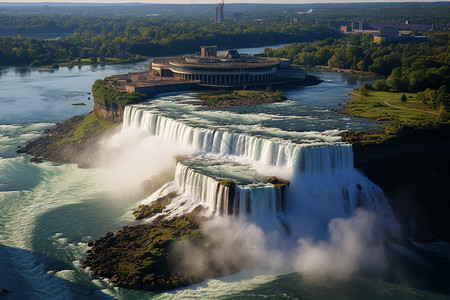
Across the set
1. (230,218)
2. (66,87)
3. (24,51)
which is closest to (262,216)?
(230,218)

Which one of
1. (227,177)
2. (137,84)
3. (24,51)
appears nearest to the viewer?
(227,177)

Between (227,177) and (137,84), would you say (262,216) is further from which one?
(137,84)

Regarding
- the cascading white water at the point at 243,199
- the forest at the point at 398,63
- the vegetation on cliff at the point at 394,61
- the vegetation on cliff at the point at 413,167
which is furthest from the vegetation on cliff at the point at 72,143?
the vegetation on cliff at the point at 394,61

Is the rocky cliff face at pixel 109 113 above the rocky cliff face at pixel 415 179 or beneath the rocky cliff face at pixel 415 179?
above

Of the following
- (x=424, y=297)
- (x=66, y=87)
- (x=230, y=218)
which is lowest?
(x=424, y=297)

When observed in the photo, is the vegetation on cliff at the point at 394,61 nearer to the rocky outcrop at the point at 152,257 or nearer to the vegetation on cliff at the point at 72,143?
the vegetation on cliff at the point at 72,143

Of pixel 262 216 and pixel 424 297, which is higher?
pixel 262 216

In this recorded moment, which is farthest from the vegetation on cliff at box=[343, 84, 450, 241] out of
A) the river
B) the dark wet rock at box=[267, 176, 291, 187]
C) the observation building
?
the observation building
